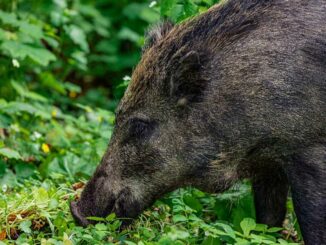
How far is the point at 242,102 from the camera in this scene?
237 inches

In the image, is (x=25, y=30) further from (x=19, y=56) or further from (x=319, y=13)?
(x=319, y=13)

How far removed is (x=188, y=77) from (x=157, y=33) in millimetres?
551

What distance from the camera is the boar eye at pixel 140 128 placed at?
6.25 m

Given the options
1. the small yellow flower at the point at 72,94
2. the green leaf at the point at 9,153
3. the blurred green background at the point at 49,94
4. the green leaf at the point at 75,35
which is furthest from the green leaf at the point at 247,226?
the small yellow flower at the point at 72,94

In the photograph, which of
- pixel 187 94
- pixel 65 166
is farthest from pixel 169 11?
pixel 65 166

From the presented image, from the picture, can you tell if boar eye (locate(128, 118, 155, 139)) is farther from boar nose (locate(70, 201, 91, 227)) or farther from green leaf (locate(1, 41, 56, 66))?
green leaf (locate(1, 41, 56, 66))

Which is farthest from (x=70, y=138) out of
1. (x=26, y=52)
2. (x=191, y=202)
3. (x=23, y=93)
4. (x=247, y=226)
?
(x=247, y=226)

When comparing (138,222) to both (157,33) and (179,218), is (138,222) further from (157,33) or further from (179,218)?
(157,33)

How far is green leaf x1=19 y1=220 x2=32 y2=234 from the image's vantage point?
5.90 m

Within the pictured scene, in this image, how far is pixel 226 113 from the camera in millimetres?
6062

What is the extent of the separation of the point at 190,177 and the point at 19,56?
2.85 meters

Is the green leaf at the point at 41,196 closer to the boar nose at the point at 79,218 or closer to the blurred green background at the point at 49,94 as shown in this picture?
the boar nose at the point at 79,218

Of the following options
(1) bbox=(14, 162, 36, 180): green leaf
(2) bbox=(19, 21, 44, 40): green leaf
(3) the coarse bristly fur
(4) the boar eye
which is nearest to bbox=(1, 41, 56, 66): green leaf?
(2) bbox=(19, 21, 44, 40): green leaf

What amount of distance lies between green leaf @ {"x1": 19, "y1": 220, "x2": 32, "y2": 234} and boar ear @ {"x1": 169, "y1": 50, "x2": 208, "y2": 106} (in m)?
1.27
